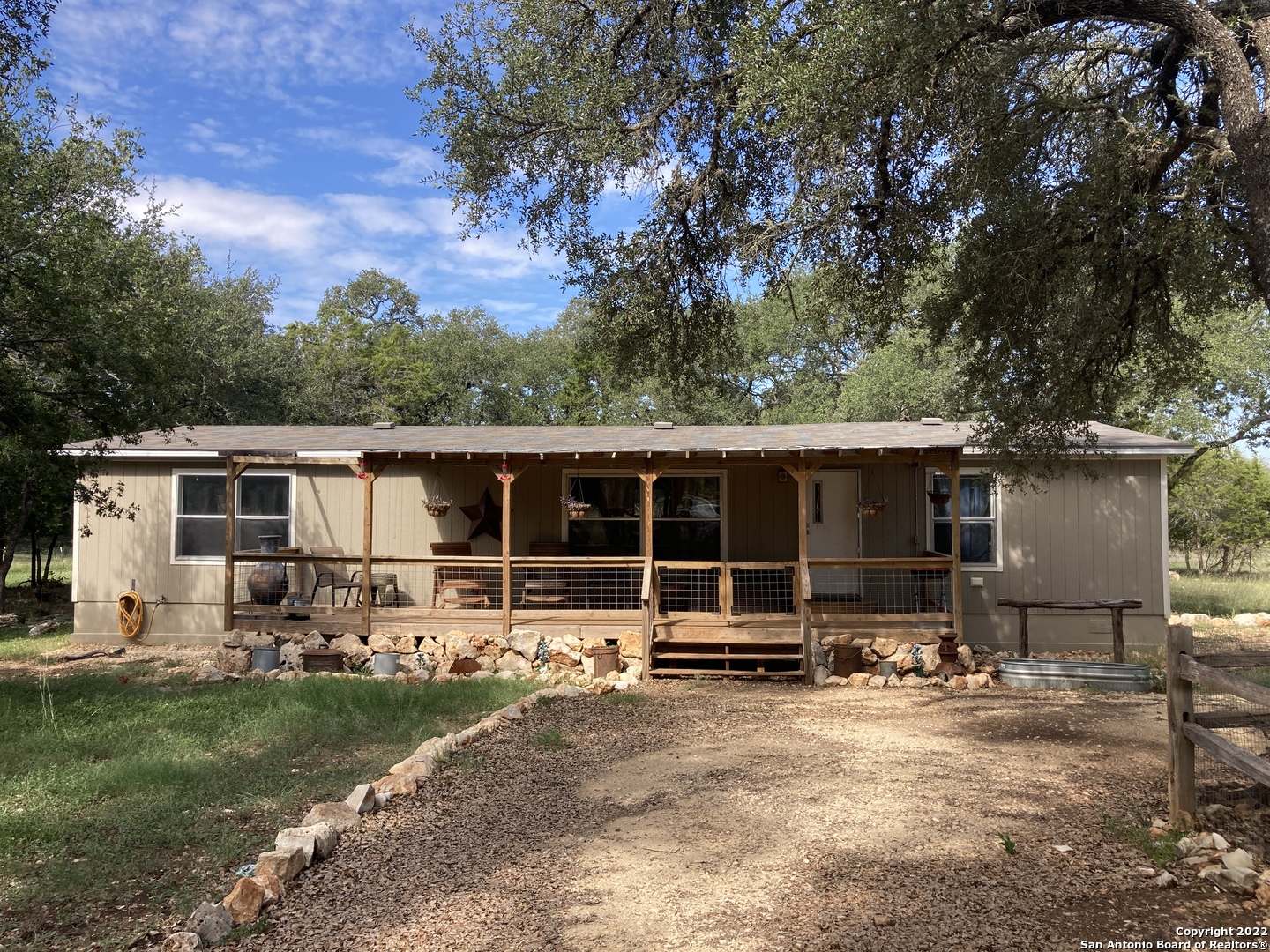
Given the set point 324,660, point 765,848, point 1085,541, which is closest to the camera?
point 765,848

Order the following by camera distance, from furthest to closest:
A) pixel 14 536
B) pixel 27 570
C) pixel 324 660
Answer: pixel 27 570 < pixel 14 536 < pixel 324 660

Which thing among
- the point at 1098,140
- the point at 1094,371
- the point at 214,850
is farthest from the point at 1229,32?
the point at 214,850

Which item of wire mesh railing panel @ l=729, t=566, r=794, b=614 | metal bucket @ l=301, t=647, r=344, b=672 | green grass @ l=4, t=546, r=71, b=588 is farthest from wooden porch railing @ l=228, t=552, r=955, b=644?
green grass @ l=4, t=546, r=71, b=588

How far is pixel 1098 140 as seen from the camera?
7566mm

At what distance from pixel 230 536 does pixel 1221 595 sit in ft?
58.2

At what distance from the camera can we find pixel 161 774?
5836mm

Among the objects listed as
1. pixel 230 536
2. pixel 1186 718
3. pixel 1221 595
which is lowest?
pixel 1221 595

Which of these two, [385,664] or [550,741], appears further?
[385,664]

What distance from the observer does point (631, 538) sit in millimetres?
13398

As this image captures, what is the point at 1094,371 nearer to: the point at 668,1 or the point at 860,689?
the point at 860,689

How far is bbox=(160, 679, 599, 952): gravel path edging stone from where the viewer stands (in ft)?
12.0

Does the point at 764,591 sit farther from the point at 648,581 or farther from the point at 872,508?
the point at 648,581

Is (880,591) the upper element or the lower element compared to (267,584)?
lower

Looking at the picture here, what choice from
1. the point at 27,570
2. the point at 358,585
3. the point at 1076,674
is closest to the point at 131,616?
the point at 358,585
